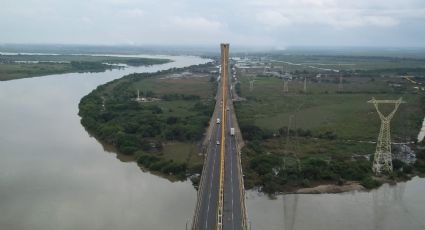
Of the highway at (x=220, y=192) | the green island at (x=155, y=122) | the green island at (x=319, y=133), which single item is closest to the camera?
the highway at (x=220, y=192)

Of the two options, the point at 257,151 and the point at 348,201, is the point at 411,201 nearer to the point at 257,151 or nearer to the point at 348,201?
the point at 348,201

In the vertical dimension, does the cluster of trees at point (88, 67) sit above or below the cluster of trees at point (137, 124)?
above

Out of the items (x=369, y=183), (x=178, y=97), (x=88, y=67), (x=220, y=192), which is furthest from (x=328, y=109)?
(x=88, y=67)

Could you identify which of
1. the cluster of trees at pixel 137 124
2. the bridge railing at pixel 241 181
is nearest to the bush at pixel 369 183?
the bridge railing at pixel 241 181

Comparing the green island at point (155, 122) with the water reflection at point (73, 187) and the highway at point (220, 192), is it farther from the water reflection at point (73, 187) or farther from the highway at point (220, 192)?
the highway at point (220, 192)

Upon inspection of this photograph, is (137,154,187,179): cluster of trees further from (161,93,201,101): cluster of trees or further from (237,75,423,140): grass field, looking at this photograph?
(161,93,201,101): cluster of trees
